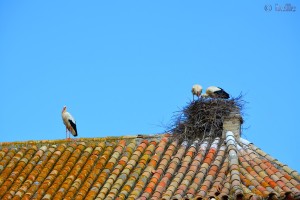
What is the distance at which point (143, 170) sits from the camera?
14.1 m

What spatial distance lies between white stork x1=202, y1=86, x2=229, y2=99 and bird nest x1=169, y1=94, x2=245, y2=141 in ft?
2.36

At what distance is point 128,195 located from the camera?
1334cm

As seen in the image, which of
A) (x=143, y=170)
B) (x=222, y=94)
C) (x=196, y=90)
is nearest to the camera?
(x=143, y=170)

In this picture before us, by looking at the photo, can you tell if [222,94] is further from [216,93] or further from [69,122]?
[69,122]

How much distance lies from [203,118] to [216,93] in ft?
6.57

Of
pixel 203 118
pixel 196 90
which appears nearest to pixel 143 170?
pixel 203 118

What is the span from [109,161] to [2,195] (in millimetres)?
1877

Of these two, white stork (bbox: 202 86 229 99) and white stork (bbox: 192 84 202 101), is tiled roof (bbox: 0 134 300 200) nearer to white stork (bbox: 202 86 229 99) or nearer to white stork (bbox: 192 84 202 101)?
white stork (bbox: 202 86 229 99)

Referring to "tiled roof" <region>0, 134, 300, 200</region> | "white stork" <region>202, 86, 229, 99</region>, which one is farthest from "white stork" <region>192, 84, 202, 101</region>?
"tiled roof" <region>0, 134, 300, 200</region>

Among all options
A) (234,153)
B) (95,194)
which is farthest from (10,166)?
(234,153)

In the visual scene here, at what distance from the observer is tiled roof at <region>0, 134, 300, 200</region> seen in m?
12.9

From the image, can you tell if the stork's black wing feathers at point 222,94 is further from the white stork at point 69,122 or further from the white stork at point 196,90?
the white stork at point 69,122

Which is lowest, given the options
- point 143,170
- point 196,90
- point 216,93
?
point 143,170

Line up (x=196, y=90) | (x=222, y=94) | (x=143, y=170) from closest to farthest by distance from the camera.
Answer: (x=143, y=170), (x=222, y=94), (x=196, y=90)
